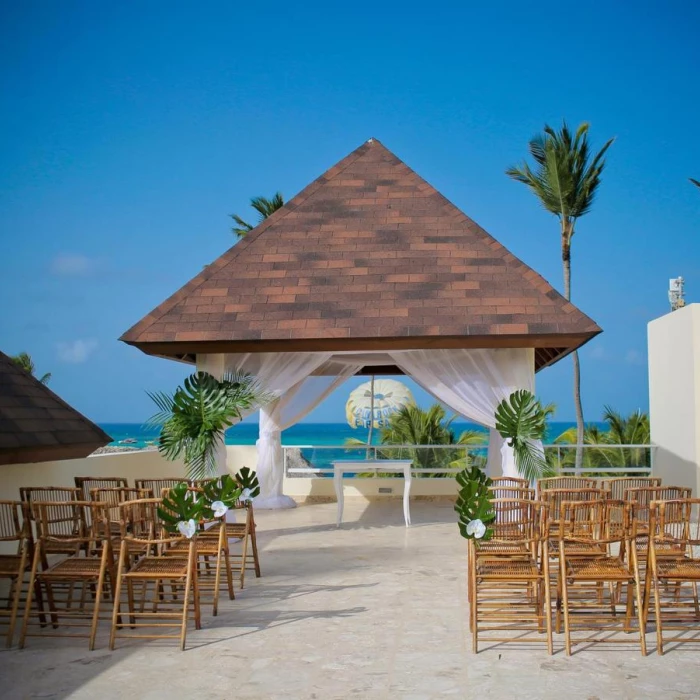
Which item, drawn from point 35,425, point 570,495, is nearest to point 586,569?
point 570,495

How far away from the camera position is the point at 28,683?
17.3 ft

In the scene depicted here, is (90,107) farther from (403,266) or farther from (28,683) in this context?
(28,683)

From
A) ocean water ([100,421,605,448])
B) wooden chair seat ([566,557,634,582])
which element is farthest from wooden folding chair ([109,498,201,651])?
ocean water ([100,421,605,448])

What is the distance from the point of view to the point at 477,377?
440 inches

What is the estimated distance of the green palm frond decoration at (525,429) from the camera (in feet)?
35.0

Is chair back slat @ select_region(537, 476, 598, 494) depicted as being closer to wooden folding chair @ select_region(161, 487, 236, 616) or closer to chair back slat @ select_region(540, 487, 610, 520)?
chair back slat @ select_region(540, 487, 610, 520)

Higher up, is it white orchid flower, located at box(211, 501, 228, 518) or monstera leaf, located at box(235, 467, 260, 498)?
monstera leaf, located at box(235, 467, 260, 498)

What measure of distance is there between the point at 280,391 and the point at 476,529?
5.78 m

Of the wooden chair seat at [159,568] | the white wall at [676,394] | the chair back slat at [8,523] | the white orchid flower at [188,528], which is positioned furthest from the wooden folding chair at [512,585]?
the white wall at [676,394]

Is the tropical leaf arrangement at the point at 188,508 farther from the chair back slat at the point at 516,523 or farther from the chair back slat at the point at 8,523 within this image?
the chair back slat at the point at 516,523

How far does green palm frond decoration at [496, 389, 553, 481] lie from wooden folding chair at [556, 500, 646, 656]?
3236mm

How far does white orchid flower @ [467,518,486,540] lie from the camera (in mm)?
6008

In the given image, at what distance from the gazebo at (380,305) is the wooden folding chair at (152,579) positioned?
149 inches

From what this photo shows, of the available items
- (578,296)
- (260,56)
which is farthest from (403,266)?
(578,296)
